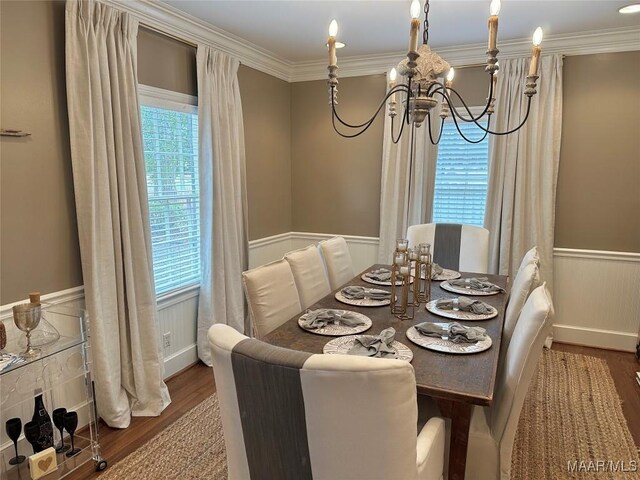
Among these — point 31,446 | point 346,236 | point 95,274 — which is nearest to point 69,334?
point 95,274

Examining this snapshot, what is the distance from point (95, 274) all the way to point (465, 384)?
6.51ft

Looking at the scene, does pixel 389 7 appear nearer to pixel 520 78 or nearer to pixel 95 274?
pixel 520 78

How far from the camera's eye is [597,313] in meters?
3.72

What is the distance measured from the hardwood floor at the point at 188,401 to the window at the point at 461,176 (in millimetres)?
1426

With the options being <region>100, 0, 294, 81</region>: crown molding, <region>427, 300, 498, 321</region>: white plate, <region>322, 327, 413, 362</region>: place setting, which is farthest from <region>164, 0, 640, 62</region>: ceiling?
<region>322, 327, 413, 362</region>: place setting

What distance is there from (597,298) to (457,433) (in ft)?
9.57

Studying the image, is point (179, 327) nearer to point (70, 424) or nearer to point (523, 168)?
point (70, 424)

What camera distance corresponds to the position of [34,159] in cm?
217

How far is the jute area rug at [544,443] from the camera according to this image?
7.14 feet

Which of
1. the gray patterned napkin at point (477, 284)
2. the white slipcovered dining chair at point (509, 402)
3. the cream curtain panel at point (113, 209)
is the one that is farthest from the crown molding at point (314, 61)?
the white slipcovered dining chair at point (509, 402)

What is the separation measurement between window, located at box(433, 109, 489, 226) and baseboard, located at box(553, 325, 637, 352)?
47.5 inches

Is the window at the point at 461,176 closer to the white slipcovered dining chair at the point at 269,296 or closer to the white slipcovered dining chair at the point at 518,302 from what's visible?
the white slipcovered dining chair at the point at 518,302

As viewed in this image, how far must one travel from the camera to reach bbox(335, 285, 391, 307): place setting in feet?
7.69

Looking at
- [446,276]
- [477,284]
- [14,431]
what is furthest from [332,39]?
[14,431]
